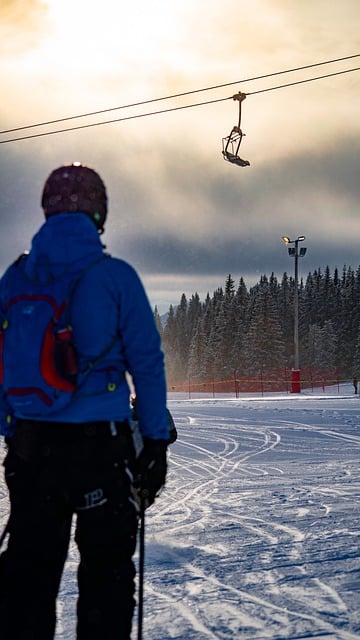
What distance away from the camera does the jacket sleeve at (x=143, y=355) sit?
2354 millimetres

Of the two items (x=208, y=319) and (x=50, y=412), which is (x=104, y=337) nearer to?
(x=50, y=412)

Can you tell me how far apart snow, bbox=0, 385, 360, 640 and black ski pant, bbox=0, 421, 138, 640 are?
1.15m

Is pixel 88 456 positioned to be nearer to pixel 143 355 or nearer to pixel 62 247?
pixel 143 355

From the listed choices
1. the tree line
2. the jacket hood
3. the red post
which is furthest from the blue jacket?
the tree line

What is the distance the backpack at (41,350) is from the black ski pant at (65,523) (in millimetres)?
105

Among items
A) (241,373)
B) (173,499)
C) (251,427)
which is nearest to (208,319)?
(241,373)

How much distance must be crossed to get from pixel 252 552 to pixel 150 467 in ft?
9.09

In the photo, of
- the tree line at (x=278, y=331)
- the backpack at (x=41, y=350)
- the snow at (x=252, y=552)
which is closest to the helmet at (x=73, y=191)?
the backpack at (x=41, y=350)

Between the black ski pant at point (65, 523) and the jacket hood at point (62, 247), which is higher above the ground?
the jacket hood at point (62, 247)

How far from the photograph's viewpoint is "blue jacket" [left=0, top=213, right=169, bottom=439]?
2305 millimetres

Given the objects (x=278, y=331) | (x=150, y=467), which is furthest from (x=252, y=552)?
(x=278, y=331)

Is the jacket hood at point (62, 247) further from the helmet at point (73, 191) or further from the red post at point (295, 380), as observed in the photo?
the red post at point (295, 380)

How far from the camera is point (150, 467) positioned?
96.0 inches

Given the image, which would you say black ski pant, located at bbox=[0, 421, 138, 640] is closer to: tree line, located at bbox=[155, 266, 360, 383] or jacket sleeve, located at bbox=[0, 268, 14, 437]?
jacket sleeve, located at bbox=[0, 268, 14, 437]
